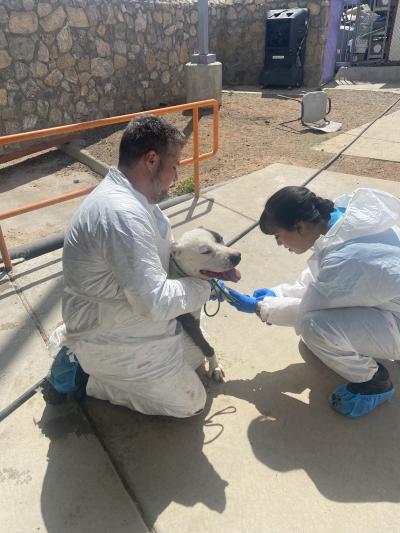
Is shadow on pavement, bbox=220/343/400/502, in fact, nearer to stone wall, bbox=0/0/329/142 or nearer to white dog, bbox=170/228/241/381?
white dog, bbox=170/228/241/381

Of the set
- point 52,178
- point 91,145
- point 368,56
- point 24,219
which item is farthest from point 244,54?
point 24,219

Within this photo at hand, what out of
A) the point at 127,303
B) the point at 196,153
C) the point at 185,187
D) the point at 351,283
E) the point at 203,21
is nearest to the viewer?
the point at 127,303

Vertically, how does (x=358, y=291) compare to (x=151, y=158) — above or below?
below

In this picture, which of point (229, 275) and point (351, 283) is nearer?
point (351, 283)

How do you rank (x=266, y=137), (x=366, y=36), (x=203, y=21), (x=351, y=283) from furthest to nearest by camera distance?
(x=366, y=36) → (x=203, y=21) → (x=266, y=137) → (x=351, y=283)

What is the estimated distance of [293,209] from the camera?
6.29ft

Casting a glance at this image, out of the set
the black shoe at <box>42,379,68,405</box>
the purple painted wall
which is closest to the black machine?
the purple painted wall

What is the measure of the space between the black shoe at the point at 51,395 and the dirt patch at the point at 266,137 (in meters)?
3.78

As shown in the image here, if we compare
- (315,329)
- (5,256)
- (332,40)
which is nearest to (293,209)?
(315,329)

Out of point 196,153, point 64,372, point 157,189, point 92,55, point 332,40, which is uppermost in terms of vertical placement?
point 332,40

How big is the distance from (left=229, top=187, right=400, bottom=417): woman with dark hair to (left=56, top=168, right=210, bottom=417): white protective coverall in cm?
53

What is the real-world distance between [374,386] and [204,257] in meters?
1.04

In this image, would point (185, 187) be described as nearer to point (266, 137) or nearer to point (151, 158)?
point (266, 137)

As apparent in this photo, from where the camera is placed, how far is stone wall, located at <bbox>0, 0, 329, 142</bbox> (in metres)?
6.86
